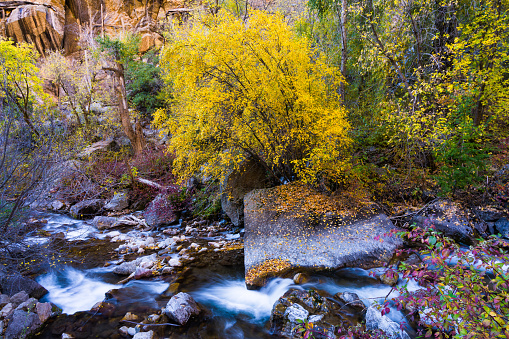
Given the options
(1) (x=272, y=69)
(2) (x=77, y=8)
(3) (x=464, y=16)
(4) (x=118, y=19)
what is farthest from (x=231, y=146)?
(2) (x=77, y=8)

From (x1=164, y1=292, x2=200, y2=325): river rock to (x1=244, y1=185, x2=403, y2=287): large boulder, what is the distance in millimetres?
1083

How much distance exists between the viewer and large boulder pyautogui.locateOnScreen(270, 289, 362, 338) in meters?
3.33

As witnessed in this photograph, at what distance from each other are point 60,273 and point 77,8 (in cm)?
3151

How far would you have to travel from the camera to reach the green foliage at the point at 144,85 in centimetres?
1769

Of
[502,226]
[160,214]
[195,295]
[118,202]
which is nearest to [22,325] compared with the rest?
[195,295]

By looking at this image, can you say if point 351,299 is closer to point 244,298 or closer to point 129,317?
point 244,298

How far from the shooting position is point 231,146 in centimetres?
661

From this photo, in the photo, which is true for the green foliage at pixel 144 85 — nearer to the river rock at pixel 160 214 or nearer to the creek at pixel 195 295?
the river rock at pixel 160 214

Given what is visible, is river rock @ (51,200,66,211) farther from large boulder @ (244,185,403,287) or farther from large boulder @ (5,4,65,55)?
large boulder @ (5,4,65,55)

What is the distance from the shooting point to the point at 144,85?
18328 mm

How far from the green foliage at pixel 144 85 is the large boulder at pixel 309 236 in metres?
14.6

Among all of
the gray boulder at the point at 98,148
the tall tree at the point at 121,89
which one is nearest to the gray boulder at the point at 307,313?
the tall tree at the point at 121,89

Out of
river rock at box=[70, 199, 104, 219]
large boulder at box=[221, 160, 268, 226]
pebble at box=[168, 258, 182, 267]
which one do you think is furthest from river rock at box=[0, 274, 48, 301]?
river rock at box=[70, 199, 104, 219]

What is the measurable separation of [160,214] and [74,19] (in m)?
28.9
